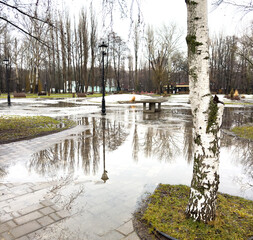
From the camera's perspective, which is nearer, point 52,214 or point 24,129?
point 52,214

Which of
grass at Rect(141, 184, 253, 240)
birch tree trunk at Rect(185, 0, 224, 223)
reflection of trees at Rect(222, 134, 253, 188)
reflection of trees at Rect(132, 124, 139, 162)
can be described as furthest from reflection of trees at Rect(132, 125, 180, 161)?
birch tree trunk at Rect(185, 0, 224, 223)

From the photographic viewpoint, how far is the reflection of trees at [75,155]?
16.6 ft

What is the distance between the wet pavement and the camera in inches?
115

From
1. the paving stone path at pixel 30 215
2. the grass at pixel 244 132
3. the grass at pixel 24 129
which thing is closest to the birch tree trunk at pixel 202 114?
the paving stone path at pixel 30 215

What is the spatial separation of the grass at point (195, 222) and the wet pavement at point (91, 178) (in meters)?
0.33

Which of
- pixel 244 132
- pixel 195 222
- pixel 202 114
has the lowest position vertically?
pixel 195 222

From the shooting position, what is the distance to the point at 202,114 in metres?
2.72

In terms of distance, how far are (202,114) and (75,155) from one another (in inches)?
167

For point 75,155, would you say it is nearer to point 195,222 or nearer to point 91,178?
point 91,178

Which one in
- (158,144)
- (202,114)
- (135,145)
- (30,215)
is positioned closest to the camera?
(202,114)

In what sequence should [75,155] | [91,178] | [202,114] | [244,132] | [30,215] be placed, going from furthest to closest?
1. [244,132]
2. [75,155]
3. [91,178]
4. [30,215]
5. [202,114]

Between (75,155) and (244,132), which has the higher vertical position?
(244,132)

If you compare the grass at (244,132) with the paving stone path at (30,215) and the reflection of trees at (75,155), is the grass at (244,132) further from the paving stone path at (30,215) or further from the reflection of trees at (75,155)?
the paving stone path at (30,215)

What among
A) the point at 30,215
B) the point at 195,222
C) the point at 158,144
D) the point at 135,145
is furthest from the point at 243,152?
the point at 30,215
